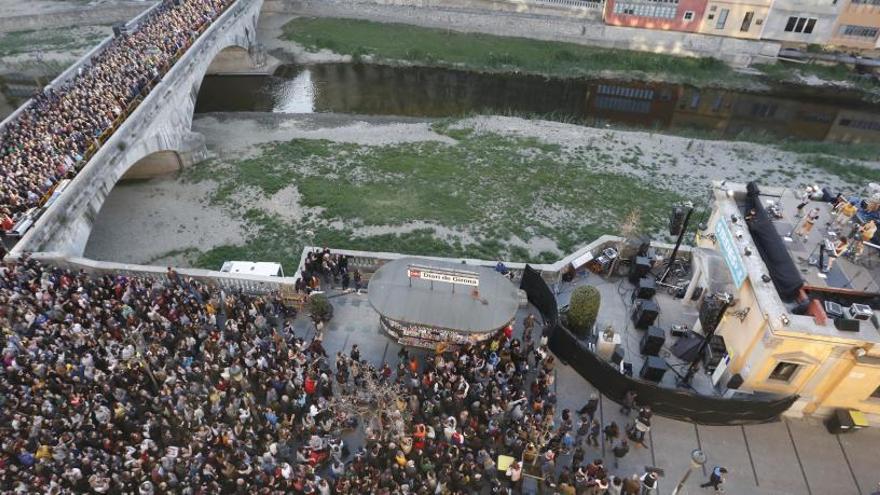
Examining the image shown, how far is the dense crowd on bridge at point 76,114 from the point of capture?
78.2 feet

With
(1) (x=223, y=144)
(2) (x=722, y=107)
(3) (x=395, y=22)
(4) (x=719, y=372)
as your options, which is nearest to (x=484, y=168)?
(1) (x=223, y=144)

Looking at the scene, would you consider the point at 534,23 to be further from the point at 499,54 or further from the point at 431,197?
the point at 431,197

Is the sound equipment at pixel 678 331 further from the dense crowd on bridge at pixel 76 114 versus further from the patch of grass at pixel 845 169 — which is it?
the dense crowd on bridge at pixel 76 114

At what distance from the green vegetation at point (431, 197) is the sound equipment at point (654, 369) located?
10.9m

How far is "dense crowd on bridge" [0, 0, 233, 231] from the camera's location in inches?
939

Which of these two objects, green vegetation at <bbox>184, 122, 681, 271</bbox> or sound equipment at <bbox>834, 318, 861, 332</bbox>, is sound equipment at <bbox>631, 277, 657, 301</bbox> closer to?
sound equipment at <bbox>834, 318, 861, 332</bbox>

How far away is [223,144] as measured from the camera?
39.2m

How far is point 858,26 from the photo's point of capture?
54562mm

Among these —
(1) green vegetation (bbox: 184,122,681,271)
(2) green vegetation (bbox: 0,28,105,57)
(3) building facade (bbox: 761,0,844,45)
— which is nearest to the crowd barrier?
(1) green vegetation (bbox: 184,122,681,271)

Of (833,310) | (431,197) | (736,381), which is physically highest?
(833,310)

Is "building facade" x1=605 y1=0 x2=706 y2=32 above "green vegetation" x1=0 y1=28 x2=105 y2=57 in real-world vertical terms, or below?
above

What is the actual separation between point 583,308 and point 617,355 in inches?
78.1

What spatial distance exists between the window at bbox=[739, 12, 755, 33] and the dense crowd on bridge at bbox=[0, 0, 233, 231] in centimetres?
5208

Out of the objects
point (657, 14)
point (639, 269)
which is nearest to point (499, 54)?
point (657, 14)
